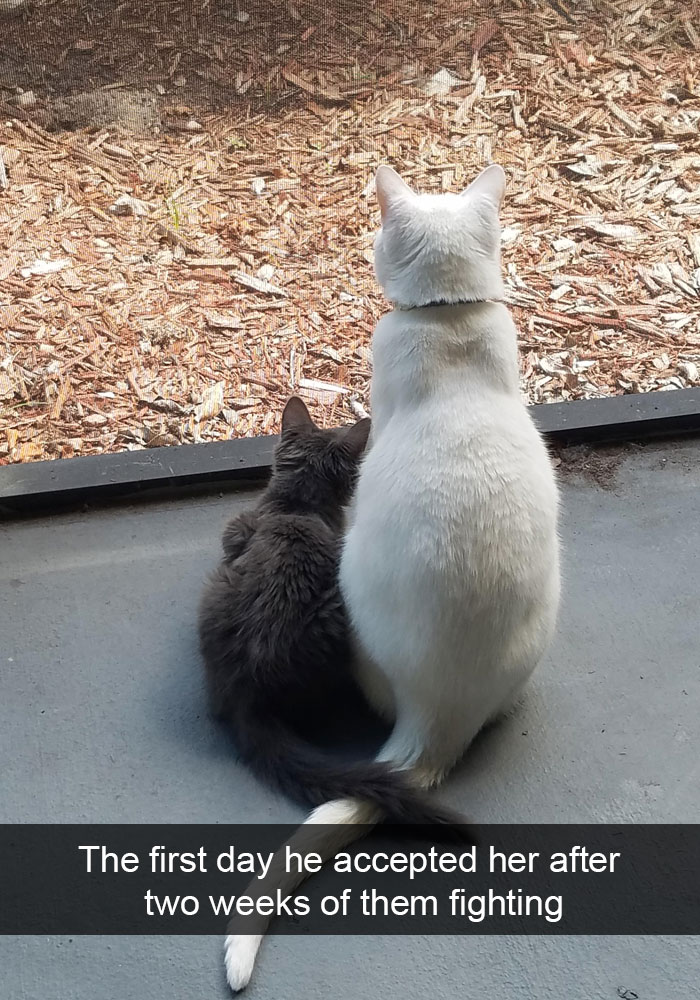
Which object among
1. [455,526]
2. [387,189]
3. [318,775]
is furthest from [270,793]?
A: [387,189]

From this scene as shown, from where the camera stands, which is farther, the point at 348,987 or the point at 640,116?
the point at 640,116

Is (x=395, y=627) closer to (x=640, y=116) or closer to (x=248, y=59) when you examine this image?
(x=248, y=59)

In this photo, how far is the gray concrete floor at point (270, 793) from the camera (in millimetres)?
1737

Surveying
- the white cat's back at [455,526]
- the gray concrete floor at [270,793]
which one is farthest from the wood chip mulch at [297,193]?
the white cat's back at [455,526]

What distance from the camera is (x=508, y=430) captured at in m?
1.86

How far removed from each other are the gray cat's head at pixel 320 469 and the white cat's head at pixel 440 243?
1.24 ft

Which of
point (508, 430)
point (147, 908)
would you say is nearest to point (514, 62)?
point (508, 430)

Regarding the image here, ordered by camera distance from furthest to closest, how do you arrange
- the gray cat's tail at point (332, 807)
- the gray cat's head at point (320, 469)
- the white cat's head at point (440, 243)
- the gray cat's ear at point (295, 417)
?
1. the gray cat's ear at point (295, 417)
2. the gray cat's head at point (320, 469)
3. the white cat's head at point (440, 243)
4. the gray cat's tail at point (332, 807)

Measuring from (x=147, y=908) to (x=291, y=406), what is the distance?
119cm

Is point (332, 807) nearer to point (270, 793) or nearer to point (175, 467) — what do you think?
point (270, 793)

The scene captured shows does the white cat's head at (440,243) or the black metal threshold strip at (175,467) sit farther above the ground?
the white cat's head at (440,243)

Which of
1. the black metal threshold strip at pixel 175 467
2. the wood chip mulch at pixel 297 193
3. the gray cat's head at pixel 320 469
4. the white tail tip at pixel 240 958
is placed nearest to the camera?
the white tail tip at pixel 240 958

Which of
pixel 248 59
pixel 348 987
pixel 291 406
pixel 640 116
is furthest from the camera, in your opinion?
pixel 640 116

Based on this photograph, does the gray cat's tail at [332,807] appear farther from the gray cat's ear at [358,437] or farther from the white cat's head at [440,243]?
the white cat's head at [440,243]
